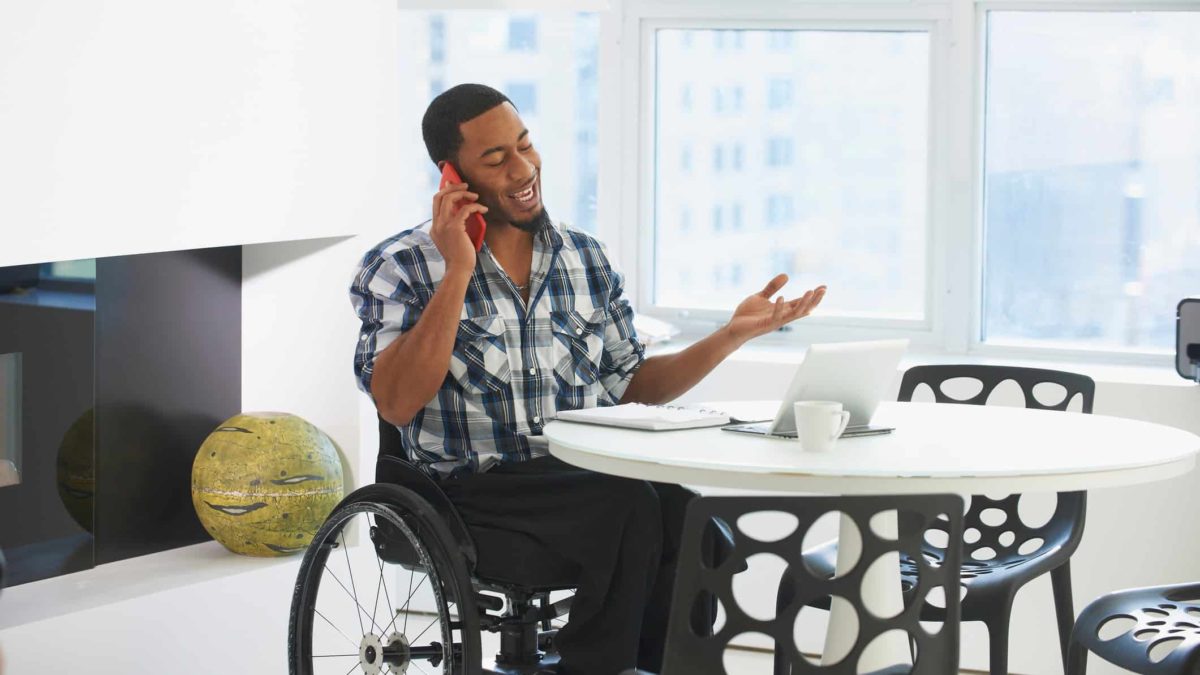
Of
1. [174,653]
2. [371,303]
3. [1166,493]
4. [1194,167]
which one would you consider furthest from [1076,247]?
[174,653]

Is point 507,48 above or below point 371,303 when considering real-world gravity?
above

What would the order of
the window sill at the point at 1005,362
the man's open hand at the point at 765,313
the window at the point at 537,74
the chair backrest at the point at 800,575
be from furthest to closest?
the window at the point at 537,74 → the window sill at the point at 1005,362 → the man's open hand at the point at 765,313 → the chair backrest at the point at 800,575

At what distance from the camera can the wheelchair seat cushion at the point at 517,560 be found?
224cm

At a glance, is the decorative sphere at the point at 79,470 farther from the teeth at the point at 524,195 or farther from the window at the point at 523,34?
the window at the point at 523,34

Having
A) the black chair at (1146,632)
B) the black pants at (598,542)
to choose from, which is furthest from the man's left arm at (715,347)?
the black chair at (1146,632)

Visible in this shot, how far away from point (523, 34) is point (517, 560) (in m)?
2.09

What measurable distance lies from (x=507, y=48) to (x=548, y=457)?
6.20 ft

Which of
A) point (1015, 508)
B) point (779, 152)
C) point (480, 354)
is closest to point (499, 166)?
point (480, 354)

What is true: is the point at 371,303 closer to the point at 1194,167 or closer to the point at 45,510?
the point at 45,510

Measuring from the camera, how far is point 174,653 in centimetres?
279

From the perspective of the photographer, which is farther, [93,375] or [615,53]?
[615,53]

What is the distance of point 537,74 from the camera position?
4000 millimetres

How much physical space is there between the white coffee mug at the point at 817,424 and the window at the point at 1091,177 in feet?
6.02

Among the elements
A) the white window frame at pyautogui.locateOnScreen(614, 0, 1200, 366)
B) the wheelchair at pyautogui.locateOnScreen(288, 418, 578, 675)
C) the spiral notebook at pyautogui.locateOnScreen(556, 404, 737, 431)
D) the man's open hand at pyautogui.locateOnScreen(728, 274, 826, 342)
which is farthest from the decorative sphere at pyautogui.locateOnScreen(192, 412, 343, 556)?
the white window frame at pyautogui.locateOnScreen(614, 0, 1200, 366)
